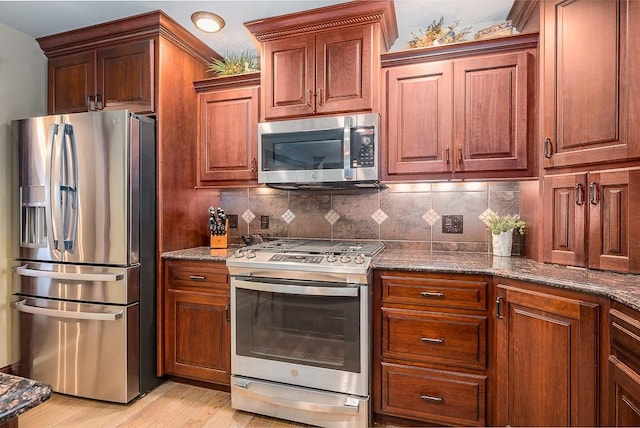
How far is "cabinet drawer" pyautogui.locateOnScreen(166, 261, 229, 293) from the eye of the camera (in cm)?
214

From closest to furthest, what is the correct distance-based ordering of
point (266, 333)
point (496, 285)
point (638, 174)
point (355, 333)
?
point (638, 174), point (496, 285), point (355, 333), point (266, 333)

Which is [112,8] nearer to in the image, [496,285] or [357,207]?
[357,207]

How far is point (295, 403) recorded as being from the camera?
1842 millimetres

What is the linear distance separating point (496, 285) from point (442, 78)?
50.2 inches

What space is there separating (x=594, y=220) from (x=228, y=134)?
232 centimetres

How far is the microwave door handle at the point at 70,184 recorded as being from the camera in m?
2.10

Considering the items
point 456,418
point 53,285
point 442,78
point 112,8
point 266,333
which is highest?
point 112,8

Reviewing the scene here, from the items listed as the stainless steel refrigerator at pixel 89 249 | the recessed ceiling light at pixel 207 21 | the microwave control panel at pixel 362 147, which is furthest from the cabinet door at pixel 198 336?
the recessed ceiling light at pixel 207 21

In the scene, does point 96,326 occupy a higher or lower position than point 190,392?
higher

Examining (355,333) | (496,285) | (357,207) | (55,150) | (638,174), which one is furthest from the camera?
(357,207)

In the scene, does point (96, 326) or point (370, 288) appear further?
point (96, 326)

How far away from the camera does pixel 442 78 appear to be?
6.75ft

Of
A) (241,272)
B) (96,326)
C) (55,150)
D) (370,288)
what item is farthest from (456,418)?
(55,150)

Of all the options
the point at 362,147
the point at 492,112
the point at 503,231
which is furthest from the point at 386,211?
the point at 492,112
